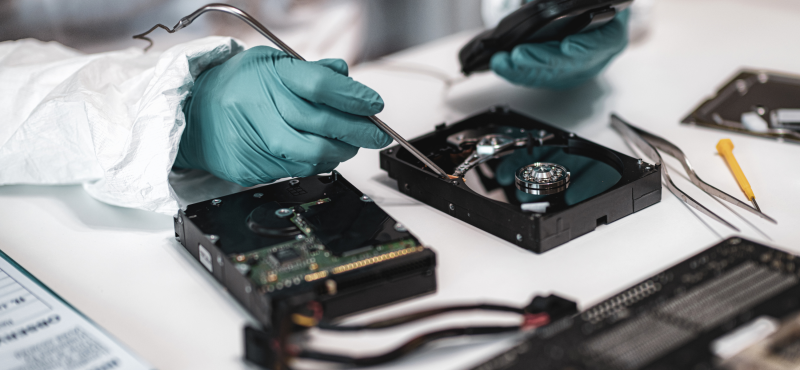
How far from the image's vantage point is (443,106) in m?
1.64

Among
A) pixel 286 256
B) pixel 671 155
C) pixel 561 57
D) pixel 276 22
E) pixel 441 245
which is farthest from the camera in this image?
pixel 276 22

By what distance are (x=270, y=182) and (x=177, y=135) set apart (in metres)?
0.18

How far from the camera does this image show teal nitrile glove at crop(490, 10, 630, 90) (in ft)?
4.74

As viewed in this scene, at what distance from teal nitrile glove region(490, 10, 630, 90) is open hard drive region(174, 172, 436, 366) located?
58 cm

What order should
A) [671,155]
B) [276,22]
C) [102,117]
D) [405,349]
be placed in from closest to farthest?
[405,349] < [102,117] < [671,155] < [276,22]

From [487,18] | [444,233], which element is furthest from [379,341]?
[487,18]

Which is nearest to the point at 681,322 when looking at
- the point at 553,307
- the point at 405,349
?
the point at 553,307

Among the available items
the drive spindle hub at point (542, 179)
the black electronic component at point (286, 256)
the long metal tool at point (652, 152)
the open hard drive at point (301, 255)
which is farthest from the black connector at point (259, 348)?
the long metal tool at point (652, 152)

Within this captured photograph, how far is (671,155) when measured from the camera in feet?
4.20

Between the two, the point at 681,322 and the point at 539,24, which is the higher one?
the point at 539,24

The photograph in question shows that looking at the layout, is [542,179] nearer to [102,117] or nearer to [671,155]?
[671,155]

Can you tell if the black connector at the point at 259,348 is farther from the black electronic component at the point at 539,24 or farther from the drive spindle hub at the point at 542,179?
the black electronic component at the point at 539,24

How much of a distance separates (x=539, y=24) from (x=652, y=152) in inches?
13.1

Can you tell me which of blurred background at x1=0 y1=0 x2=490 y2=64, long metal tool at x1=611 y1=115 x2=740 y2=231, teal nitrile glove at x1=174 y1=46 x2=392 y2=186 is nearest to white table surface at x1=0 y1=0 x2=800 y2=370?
long metal tool at x1=611 y1=115 x2=740 y2=231
